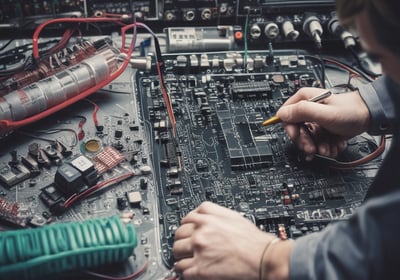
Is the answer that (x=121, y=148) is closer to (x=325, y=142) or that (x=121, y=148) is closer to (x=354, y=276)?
(x=325, y=142)

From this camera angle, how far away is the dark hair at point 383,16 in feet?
4.13

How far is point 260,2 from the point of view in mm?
2896

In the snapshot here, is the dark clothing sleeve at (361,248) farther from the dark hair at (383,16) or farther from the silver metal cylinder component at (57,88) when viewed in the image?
the silver metal cylinder component at (57,88)

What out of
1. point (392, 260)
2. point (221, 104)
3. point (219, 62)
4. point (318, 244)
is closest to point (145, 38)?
point (219, 62)

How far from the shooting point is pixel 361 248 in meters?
1.39

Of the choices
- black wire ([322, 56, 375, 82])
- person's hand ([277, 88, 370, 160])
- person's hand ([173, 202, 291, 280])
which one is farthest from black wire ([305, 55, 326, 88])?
person's hand ([173, 202, 291, 280])

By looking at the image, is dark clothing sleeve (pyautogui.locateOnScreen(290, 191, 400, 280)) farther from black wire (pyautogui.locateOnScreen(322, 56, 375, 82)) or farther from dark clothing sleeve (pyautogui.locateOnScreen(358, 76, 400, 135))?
black wire (pyautogui.locateOnScreen(322, 56, 375, 82))

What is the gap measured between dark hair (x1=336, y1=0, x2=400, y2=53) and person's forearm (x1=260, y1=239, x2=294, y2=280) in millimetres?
671

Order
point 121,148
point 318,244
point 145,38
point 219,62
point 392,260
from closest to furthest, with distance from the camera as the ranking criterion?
point 392,260 → point 318,244 → point 121,148 → point 219,62 → point 145,38

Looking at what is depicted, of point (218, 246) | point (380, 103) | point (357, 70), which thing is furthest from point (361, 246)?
point (357, 70)

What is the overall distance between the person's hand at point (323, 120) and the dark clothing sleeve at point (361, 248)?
81 centimetres

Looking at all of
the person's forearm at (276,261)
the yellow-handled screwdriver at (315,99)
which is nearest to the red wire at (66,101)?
the yellow-handled screwdriver at (315,99)

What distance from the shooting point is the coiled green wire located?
1.74 metres

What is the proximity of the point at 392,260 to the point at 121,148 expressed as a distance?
132 cm
